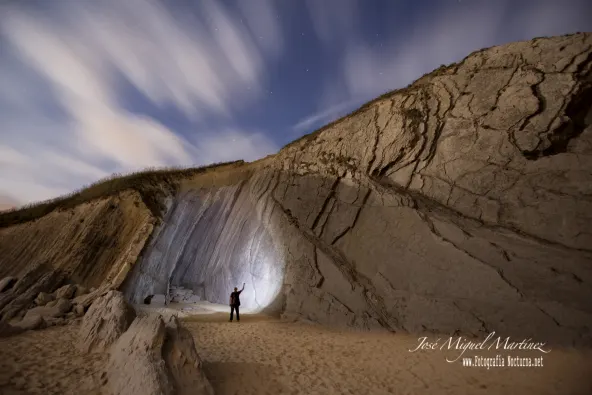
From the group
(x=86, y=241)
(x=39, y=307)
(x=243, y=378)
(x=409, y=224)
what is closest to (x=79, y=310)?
(x=39, y=307)

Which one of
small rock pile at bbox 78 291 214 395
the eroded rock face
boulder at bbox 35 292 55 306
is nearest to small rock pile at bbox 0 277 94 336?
boulder at bbox 35 292 55 306

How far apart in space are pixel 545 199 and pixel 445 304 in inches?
190

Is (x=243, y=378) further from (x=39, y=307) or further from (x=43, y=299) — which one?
(x=43, y=299)

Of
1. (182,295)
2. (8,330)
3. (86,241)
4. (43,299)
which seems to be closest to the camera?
(8,330)

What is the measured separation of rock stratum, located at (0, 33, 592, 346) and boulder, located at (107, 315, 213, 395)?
6.21 meters

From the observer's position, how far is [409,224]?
1083cm

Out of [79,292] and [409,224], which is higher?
[409,224]

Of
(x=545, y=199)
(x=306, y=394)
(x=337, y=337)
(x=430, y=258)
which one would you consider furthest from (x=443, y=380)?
(x=545, y=199)

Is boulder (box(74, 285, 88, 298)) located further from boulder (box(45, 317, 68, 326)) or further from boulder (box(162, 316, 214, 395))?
boulder (box(162, 316, 214, 395))

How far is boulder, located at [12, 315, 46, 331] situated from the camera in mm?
9048

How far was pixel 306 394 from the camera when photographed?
18.1 feet

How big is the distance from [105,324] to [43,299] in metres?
7.08

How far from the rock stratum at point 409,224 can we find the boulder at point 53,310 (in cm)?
111

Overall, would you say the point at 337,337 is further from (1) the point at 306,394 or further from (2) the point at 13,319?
(2) the point at 13,319
